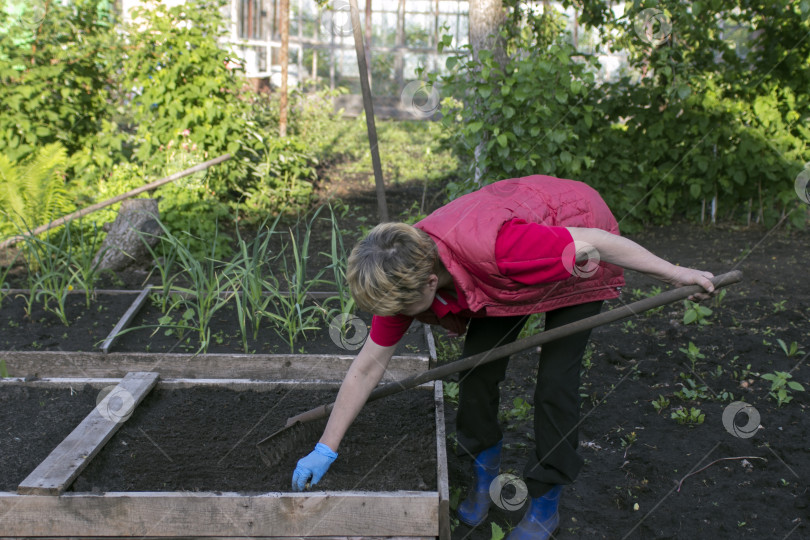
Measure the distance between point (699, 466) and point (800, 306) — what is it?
196 cm

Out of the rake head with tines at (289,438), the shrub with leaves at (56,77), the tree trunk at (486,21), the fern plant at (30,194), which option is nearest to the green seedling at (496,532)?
the rake head with tines at (289,438)

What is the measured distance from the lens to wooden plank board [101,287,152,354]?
11.1 ft

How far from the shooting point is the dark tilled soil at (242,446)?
2381 millimetres

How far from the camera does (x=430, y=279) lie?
6.50 ft

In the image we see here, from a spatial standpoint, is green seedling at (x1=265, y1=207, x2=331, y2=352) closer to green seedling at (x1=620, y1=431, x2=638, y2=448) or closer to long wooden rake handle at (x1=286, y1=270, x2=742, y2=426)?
long wooden rake handle at (x1=286, y1=270, x2=742, y2=426)

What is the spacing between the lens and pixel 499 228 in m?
2.01

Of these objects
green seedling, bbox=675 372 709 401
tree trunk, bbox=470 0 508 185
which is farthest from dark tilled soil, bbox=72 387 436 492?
tree trunk, bbox=470 0 508 185

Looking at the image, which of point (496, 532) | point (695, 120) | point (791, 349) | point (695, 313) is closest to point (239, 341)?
point (496, 532)

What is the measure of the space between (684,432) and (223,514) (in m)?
1.98

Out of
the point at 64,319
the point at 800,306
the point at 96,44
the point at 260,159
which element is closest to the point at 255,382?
the point at 64,319

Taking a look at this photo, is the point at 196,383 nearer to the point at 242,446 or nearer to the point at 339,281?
the point at 242,446

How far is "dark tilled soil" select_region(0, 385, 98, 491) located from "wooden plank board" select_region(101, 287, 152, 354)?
1.18ft

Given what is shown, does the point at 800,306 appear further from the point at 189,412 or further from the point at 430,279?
the point at 189,412

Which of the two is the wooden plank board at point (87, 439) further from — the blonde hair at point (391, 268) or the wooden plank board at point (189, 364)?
the blonde hair at point (391, 268)
